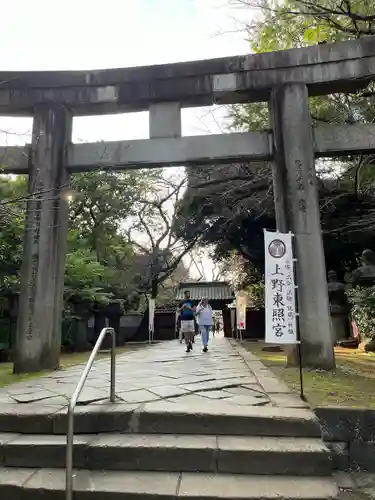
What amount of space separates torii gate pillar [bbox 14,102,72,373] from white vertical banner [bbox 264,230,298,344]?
389cm

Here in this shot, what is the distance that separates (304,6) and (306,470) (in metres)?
8.82

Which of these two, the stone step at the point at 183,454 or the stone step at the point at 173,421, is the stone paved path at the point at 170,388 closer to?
the stone step at the point at 173,421

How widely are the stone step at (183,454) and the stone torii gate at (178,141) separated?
145 inches

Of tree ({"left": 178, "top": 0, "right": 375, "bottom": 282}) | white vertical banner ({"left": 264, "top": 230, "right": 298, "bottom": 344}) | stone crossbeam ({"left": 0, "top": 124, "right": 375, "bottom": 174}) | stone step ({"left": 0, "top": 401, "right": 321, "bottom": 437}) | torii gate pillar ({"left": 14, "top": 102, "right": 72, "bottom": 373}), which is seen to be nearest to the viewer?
stone step ({"left": 0, "top": 401, "right": 321, "bottom": 437})

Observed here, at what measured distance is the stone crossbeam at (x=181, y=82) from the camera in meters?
7.47

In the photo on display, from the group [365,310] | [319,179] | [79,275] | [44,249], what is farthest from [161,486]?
[319,179]

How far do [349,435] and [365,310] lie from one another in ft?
29.5

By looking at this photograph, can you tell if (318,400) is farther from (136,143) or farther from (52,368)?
(136,143)

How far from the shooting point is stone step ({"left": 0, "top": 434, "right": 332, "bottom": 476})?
3059mm

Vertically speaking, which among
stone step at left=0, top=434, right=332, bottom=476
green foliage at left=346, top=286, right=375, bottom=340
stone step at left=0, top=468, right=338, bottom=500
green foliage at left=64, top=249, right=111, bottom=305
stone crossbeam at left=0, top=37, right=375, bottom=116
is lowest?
stone step at left=0, top=468, right=338, bottom=500

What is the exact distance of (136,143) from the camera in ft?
25.4

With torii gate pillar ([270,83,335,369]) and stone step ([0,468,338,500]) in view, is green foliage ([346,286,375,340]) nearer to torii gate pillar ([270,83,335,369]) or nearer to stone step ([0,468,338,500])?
torii gate pillar ([270,83,335,369])

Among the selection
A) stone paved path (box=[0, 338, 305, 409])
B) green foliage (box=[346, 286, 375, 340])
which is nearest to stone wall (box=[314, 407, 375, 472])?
stone paved path (box=[0, 338, 305, 409])

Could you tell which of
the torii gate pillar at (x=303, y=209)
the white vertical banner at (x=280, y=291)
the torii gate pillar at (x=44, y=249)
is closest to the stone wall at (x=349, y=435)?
the white vertical banner at (x=280, y=291)
